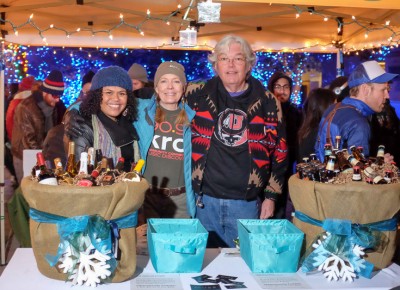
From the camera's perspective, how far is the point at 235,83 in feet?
9.11

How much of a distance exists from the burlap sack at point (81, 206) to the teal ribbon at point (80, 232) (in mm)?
21

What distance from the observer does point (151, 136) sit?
273cm

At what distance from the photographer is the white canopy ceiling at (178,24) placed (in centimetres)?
541

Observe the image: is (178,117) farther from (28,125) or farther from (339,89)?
(28,125)

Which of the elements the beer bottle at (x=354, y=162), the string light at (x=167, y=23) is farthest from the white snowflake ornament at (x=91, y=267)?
the string light at (x=167, y=23)

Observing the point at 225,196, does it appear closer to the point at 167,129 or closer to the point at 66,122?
the point at 167,129

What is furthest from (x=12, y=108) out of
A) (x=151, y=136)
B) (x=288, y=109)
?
(x=151, y=136)

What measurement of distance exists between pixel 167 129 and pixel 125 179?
0.97 m

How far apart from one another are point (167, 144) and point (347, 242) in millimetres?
1163

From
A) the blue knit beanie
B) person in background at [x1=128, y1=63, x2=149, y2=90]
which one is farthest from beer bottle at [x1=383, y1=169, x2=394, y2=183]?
person in background at [x1=128, y1=63, x2=149, y2=90]

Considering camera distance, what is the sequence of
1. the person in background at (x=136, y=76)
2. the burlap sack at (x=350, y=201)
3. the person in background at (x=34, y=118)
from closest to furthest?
the burlap sack at (x=350, y=201), the person in background at (x=136, y=76), the person in background at (x=34, y=118)

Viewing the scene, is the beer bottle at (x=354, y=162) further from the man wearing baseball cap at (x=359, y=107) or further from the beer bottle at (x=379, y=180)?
the man wearing baseball cap at (x=359, y=107)

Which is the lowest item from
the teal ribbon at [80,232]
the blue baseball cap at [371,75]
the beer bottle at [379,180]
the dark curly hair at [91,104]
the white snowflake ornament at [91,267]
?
the white snowflake ornament at [91,267]

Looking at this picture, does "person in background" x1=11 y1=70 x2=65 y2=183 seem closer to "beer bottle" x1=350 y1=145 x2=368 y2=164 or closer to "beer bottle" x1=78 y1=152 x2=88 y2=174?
"beer bottle" x1=78 y1=152 x2=88 y2=174
